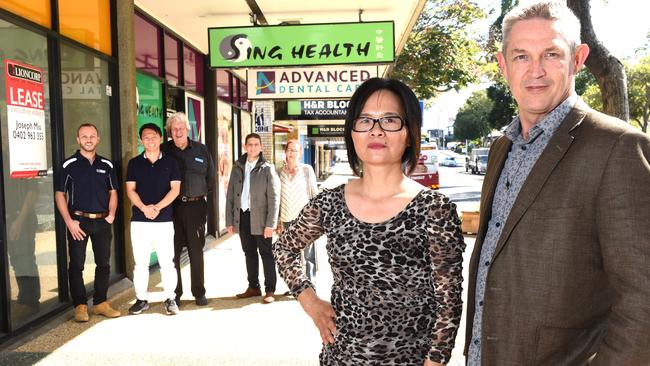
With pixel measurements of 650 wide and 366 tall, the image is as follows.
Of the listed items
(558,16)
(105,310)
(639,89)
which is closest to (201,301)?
(105,310)

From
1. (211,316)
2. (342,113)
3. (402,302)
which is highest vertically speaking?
(342,113)

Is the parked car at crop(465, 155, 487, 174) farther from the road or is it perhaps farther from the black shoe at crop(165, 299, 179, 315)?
the black shoe at crop(165, 299, 179, 315)

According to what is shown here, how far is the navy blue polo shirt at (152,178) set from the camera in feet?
19.3

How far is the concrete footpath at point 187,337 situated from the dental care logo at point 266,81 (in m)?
3.25

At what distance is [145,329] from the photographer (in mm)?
5320

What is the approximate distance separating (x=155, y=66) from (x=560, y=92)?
24.4 feet

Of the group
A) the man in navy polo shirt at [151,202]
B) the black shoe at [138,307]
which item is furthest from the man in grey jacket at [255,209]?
the black shoe at [138,307]

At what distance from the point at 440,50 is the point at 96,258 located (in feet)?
41.5

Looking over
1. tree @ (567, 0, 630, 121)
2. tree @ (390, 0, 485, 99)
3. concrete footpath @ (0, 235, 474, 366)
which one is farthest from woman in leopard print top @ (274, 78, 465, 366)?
tree @ (390, 0, 485, 99)

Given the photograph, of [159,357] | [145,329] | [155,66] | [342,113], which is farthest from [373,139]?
[342,113]

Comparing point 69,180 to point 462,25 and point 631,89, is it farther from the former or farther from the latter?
point 631,89

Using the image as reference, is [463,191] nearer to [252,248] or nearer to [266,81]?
[266,81]

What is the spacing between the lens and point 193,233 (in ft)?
20.5

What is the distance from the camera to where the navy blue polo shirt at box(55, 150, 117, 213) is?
18.0ft
